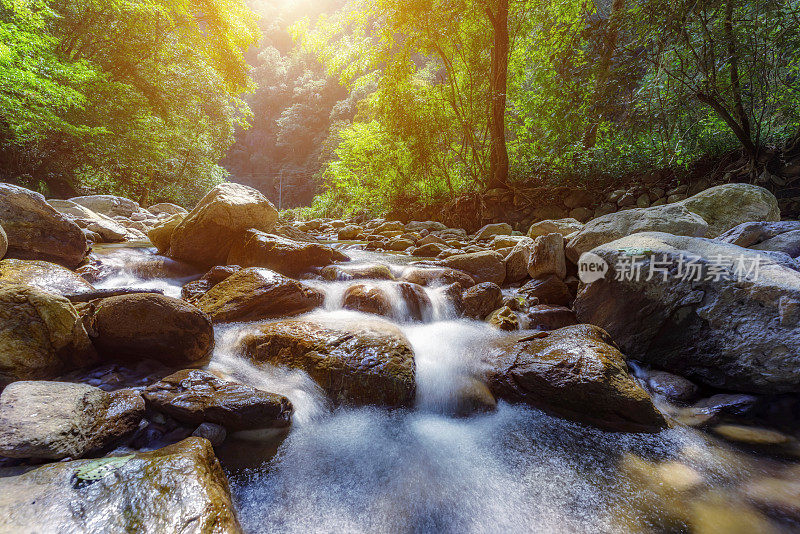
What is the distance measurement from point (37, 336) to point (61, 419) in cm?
82

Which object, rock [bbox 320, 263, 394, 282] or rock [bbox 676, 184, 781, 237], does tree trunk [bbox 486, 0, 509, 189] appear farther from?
rock [bbox 320, 263, 394, 282]

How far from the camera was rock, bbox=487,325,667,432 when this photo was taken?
211 centimetres

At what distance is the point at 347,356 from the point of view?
2.47m

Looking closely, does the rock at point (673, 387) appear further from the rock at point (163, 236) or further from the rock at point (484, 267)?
the rock at point (163, 236)

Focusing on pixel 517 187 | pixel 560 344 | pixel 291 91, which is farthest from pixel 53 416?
pixel 291 91

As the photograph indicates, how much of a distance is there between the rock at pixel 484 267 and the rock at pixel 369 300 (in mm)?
1697

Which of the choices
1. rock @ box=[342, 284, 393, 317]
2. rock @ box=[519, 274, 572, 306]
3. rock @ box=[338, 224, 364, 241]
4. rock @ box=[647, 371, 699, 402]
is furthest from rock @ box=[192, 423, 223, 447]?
rock @ box=[338, 224, 364, 241]

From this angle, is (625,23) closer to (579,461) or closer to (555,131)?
(555,131)

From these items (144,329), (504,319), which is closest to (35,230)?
(144,329)

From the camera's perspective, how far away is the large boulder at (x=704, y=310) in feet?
7.09

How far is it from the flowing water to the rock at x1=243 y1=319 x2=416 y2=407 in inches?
3.5

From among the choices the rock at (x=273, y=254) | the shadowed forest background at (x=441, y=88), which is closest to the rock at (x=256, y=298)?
the rock at (x=273, y=254)

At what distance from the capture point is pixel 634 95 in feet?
→ 19.2

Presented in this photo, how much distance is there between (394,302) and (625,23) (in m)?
5.68
